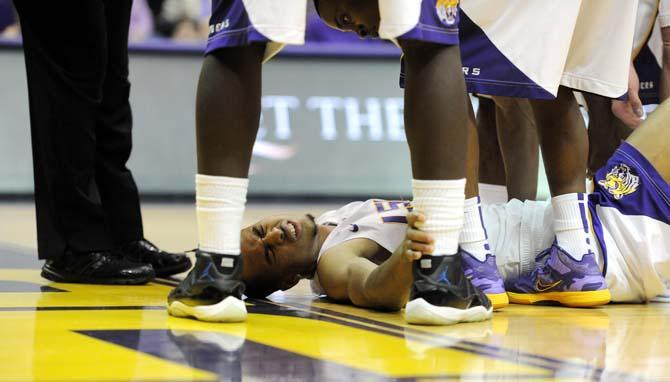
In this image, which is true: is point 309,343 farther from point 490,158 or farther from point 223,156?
point 490,158

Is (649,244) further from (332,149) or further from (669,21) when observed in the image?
(332,149)

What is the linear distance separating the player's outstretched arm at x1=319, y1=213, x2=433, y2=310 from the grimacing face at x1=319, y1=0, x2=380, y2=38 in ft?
1.39

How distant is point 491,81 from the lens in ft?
9.39

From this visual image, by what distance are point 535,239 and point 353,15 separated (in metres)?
1.04

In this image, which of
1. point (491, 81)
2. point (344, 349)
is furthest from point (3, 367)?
point (491, 81)

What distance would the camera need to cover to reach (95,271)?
10.7 ft

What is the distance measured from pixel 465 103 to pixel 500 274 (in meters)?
0.87

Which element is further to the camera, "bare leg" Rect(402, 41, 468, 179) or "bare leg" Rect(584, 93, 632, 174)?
"bare leg" Rect(584, 93, 632, 174)

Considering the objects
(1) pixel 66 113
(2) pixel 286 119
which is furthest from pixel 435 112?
(2) pixel 286 119

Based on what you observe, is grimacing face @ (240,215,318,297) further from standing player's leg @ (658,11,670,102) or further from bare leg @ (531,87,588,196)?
standing player's leg @ (658,11,670,102)

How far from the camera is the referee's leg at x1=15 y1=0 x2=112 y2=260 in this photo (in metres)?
3.28

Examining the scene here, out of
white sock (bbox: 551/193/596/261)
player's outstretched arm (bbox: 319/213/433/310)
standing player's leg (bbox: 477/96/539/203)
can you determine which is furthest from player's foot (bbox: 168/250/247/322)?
standing player's leg (bbox: 477/96/539/203)

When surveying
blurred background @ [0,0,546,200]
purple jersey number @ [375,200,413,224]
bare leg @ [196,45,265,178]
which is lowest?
blurred background @ [0,0,546,200]

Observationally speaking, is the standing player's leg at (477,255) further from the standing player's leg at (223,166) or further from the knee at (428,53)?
the standing player's leg at (223,166)
